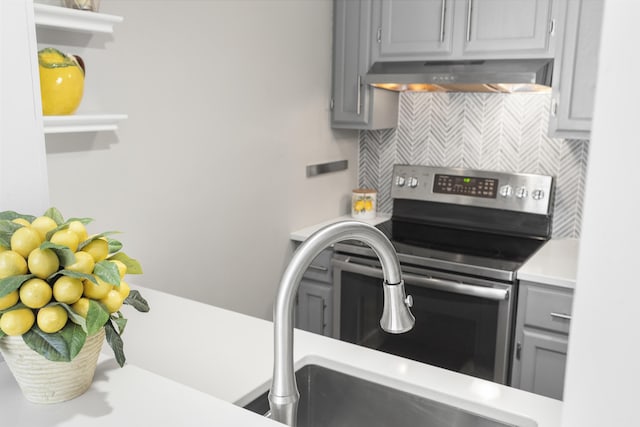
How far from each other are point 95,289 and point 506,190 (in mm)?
2251

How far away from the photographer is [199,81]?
215cm

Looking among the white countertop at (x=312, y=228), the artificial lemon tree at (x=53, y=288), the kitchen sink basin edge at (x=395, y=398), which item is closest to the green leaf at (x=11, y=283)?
the artificial lemon tree at (x=53, y=288)

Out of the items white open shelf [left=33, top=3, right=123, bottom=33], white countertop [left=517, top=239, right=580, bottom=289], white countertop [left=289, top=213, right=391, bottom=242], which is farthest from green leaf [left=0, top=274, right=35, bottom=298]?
white countertop [left=517, top=239, right=580, bottom=289]

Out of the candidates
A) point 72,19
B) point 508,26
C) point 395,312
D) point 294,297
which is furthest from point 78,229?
point 508,26

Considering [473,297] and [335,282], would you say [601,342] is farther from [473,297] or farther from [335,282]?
[335,282]

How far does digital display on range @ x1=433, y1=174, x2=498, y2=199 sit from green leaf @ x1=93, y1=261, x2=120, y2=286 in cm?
224

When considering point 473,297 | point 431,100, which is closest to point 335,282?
point 473,297

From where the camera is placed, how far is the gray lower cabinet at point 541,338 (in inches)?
85.9

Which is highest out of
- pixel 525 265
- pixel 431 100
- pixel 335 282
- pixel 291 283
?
pixel 431 100

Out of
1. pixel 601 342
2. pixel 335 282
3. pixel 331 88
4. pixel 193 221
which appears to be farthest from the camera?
pixel 331 88

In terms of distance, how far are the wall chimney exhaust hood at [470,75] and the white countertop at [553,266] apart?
696 mm

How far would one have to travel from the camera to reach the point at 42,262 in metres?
0.91

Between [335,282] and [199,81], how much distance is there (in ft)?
3.65

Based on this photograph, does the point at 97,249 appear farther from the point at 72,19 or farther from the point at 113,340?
the point at 72,19
